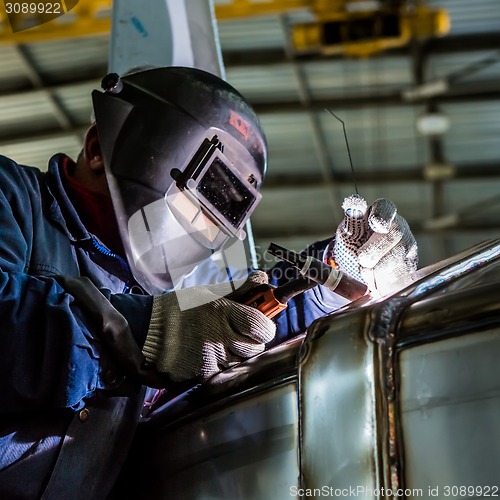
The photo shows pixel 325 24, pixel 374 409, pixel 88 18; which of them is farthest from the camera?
pixel 325 24

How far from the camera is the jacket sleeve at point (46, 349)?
1.55m

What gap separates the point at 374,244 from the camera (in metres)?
2.06

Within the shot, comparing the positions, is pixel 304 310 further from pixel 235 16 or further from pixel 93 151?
pixel 235 16

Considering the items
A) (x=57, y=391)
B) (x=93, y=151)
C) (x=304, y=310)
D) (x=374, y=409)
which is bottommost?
(x=374, y=409)

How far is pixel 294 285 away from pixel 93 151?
88 cm

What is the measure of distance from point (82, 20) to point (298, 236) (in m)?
3.45

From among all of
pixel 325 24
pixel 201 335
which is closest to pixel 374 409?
pixel 201 335

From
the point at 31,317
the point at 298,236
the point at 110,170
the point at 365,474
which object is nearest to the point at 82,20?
the point at 298,236

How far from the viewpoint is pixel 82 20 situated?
7.53m

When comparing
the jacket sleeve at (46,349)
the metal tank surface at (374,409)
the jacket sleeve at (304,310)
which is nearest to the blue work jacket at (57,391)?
the jacket sleeve at (46,349)

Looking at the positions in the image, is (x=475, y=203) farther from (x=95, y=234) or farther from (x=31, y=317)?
(x=31, y=317)

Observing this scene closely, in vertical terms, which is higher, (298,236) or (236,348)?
(298,236)

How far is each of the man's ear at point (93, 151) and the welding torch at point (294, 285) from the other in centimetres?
73

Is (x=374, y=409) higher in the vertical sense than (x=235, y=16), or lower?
lower
